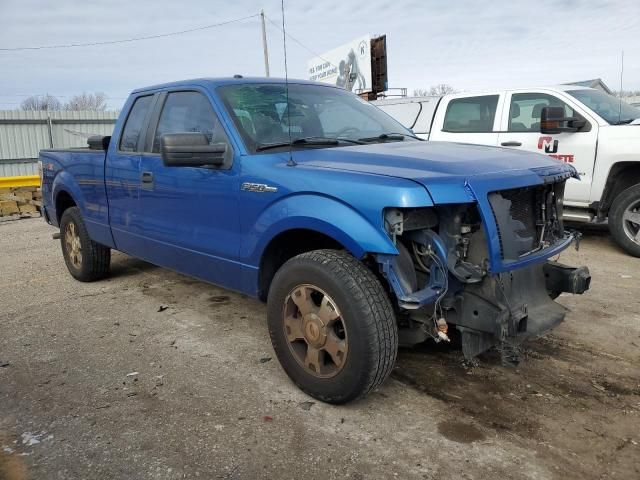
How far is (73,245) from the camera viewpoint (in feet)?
19.1

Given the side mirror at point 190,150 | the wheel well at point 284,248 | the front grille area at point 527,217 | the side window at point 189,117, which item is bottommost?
the wheel well at point 284,248

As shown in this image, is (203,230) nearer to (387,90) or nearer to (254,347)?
(254,347)

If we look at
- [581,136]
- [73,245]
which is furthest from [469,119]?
[73,245]

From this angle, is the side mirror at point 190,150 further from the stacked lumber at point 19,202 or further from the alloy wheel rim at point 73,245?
the stacked lumber at point 19,202

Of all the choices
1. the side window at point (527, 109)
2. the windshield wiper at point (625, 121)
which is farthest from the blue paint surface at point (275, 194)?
the side window at point (527, 109)

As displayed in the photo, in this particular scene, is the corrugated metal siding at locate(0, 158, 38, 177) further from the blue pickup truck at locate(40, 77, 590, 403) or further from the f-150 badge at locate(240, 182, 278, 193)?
the f-150 badge at locate(240, 182, 278, 193)

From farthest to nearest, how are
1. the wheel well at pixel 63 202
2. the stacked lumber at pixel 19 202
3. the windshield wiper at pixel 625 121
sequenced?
the stacked lumber at pixel 19 202
the windshield wiper at pixel 625 121
the wheel well at pixel 63 202

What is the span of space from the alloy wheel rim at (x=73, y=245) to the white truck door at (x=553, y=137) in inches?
209

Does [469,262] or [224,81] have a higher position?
[224,81]

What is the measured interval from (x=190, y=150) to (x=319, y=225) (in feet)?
3.20

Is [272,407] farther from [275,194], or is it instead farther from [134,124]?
[134,124]

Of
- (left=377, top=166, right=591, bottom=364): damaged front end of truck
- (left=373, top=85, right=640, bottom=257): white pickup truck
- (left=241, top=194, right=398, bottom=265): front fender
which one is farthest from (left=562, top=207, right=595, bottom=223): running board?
(left=241, top=194, right=398, bottom=265): front fender

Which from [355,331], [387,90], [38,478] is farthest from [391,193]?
[387,90]

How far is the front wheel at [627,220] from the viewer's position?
6.21 metres
